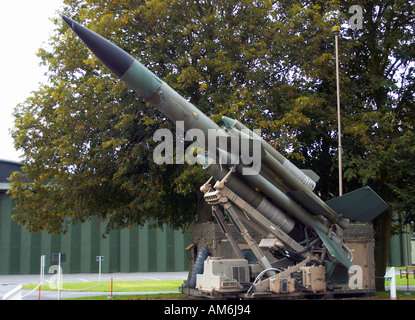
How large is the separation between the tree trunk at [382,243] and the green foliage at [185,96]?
6.12 feet

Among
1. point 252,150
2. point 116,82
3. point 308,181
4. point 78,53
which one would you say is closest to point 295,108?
point 308,181

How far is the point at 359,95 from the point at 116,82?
8.76m

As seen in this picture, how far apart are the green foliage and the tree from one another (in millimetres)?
39

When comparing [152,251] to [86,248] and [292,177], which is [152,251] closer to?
[86,248]

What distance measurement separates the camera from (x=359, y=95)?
1706 cm

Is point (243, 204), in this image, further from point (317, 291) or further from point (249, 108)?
point (249, 108)

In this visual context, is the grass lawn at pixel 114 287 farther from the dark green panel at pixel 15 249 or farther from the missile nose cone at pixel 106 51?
the missile nose cone at pixel 106 51

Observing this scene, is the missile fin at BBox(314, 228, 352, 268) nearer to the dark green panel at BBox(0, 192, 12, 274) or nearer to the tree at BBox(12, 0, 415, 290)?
the tree at BBox(12, 0, 415, 290)

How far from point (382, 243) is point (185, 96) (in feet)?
29.2

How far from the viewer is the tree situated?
13.3 meters

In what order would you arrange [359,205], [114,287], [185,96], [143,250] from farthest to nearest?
[143,250] → [114,287] → [185,96] → [359,205]

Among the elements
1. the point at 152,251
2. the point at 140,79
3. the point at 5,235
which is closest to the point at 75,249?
the point at 5,235

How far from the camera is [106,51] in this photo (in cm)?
909

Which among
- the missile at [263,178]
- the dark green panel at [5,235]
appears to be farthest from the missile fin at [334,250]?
the dark green panel at [5,235]
